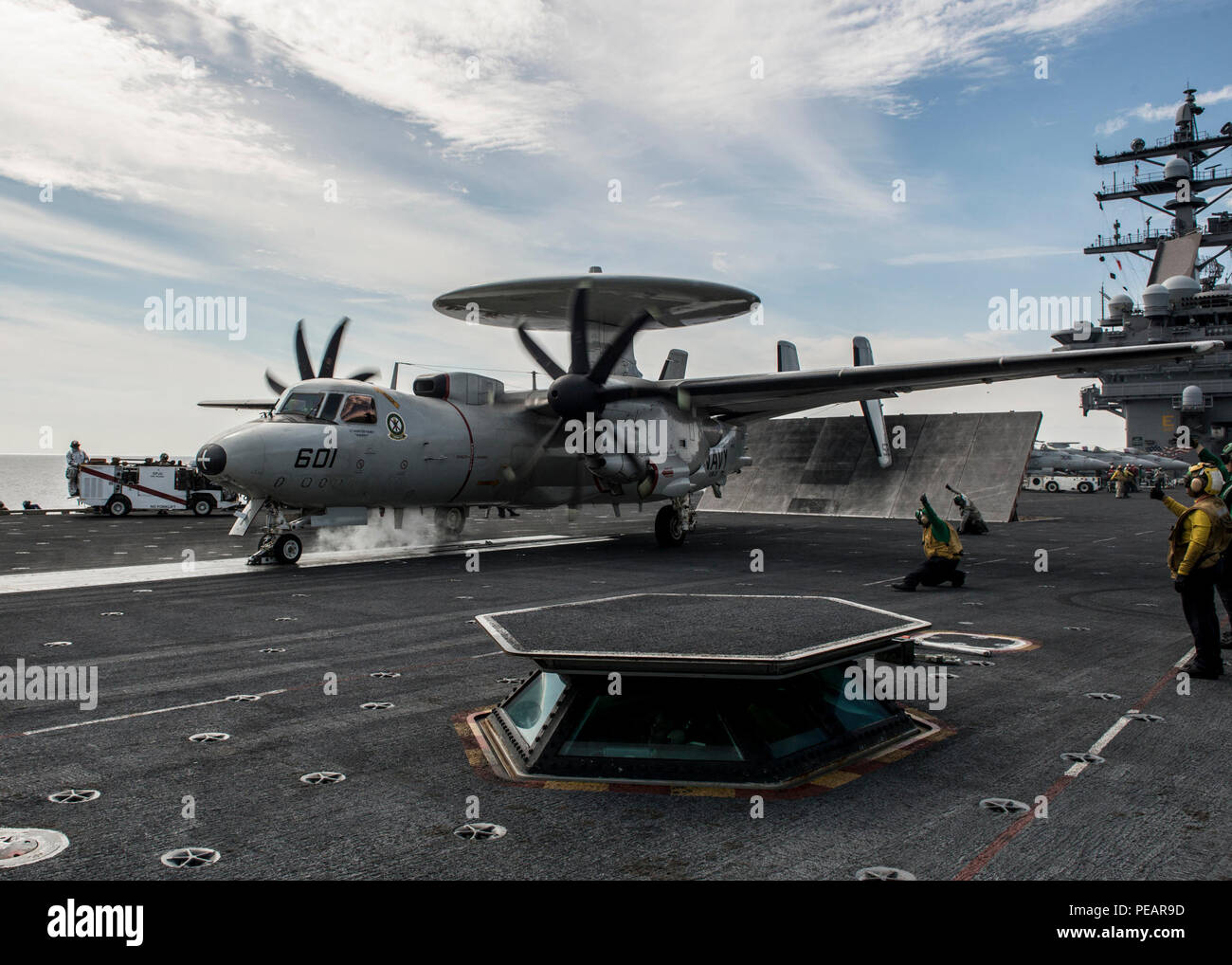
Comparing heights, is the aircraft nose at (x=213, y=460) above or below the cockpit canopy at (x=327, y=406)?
below

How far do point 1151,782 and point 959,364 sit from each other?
663 inches

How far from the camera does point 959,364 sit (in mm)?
21328

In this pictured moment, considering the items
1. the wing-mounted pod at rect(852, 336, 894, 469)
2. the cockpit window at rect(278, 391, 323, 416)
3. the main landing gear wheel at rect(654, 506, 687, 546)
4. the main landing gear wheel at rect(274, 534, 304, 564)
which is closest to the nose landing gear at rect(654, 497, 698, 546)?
the main landing gear wheel at rect(654, 506, 687, 546)

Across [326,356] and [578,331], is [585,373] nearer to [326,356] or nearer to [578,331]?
[578,331]

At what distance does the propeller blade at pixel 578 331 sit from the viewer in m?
22.4

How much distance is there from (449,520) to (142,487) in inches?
966

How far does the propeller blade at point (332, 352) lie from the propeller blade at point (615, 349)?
316 inches

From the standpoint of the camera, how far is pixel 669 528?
26375 mm

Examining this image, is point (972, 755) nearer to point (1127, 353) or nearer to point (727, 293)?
point (1127, 353)

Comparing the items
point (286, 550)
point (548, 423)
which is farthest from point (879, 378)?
point (286, 550)

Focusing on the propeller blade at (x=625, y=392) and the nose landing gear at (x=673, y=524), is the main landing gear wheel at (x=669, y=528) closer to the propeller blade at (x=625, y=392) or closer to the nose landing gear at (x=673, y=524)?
the nose landing gear at (x=673, y=524)

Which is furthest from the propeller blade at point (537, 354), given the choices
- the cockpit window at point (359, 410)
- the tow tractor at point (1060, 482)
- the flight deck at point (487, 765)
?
the tow tractor at point (1060, 482)
